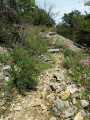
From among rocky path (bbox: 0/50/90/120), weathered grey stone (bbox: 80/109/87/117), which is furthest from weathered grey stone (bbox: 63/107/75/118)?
weathered grey stone (bbox: 80/109/87/117)

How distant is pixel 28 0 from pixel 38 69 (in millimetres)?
25404

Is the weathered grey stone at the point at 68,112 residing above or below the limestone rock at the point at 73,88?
below

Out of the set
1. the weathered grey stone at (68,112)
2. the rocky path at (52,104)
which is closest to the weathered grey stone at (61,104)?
the rocky path at (52,104)

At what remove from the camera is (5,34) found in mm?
6875

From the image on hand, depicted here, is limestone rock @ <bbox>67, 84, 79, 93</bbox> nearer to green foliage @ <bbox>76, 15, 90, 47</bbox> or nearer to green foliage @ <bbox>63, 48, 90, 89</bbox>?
green foliage @ <bbox>63, 48, 90, 89</bbox>

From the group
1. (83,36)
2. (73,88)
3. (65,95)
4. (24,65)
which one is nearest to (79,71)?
(73,88)

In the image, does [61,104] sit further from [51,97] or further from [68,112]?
[51,97]

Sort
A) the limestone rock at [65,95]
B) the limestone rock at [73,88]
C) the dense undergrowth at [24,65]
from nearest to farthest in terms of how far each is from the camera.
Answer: the limestone rock at [65,95] → the limestone rock at [73,88] → the dense undergrowth at [24,65]

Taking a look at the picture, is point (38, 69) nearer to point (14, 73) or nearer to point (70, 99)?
point (14, 73)

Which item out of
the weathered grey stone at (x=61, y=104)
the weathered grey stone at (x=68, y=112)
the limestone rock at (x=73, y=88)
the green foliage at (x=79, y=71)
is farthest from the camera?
the green foliage at (x=79, y=71)

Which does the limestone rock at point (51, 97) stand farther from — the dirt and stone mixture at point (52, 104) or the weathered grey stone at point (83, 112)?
the weathered grey stone at point (83, 112)

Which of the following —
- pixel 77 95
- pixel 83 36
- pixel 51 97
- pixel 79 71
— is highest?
pixel 83 36

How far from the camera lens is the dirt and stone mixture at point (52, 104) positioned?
9.85 ft

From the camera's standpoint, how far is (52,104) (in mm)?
3354
